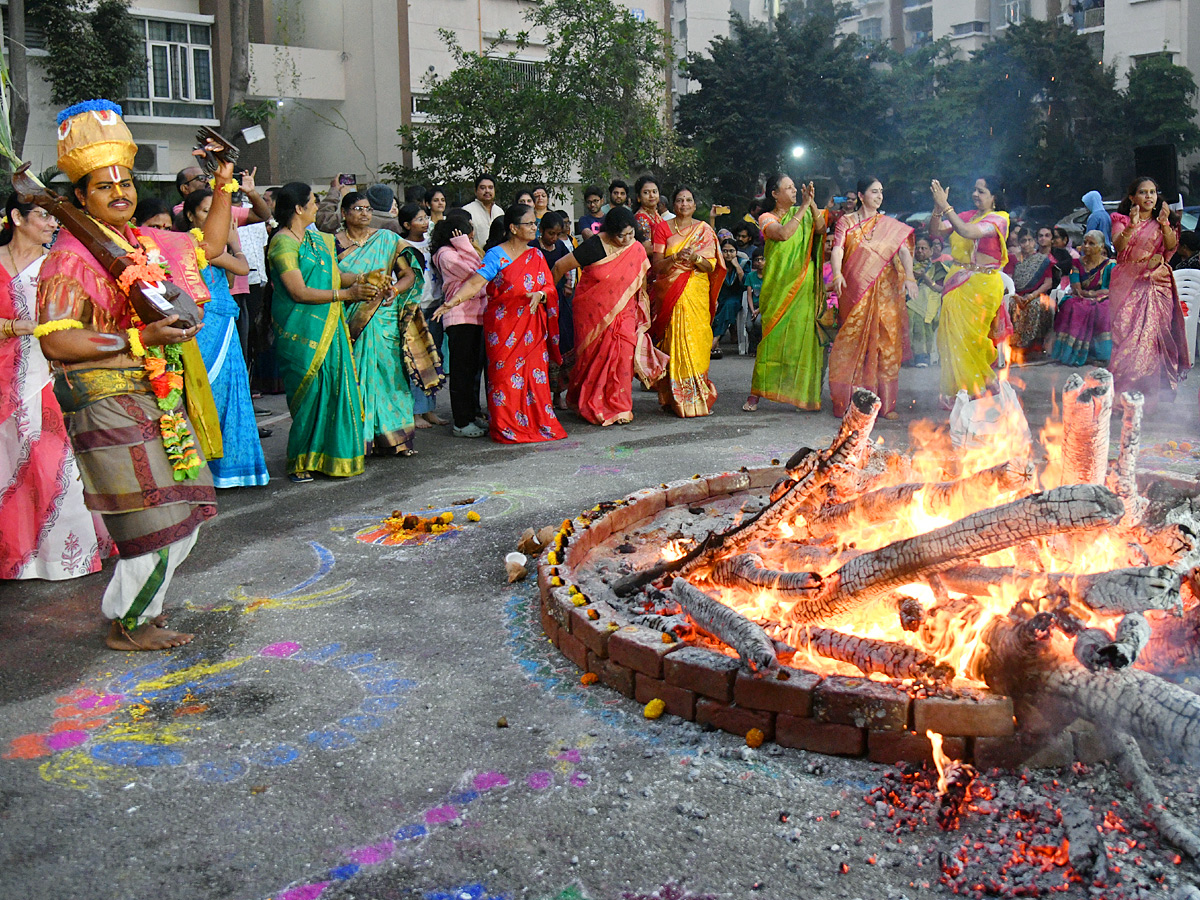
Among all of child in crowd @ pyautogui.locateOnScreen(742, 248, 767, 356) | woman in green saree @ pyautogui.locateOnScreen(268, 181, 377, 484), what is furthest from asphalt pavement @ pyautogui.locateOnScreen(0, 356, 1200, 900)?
child in crowd @ pyautogui.locateOnScreen(742, 248, 767, 356)

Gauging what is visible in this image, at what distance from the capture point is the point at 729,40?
29.6 m

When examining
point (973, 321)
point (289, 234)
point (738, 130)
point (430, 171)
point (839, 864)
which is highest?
point (738, 130)

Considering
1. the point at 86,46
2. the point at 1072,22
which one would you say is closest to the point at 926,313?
the point at 86,46

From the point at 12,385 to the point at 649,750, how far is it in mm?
3749

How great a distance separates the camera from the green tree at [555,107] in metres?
17.3

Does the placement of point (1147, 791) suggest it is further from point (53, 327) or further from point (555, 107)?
point (555, 107)

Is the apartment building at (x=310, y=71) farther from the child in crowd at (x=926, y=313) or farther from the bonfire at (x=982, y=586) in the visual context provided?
the bonfire at (x=982, y=586)

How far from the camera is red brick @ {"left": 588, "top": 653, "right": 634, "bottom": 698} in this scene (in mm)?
3676

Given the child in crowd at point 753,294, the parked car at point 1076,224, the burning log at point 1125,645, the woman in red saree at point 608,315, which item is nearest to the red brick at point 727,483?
the woman in red saree at point 608,315

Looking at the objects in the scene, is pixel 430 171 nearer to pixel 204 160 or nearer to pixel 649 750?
pixel 204 160

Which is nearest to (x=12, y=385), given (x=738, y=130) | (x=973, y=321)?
(x=973, y=321)

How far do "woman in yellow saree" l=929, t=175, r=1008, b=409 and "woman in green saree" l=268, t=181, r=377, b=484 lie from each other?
423 centimetres

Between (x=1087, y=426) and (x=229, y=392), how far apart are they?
16.3 ft

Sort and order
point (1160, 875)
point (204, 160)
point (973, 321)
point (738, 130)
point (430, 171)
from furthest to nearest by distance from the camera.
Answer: point (738, 130) < point (430, 171) < point (973, 321) < point (204, 160) < point (1160, 875)
